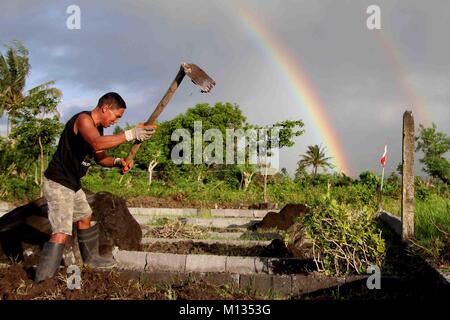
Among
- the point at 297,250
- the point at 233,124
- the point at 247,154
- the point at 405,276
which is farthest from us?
the point at 233,124

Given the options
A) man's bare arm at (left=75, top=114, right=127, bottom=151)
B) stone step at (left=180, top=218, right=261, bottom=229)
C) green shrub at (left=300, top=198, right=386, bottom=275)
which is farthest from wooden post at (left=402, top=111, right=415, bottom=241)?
stone step at (left=180, top=218, right=261, bottom=229)

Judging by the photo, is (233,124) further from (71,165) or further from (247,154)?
(71,165)

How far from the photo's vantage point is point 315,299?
437cm

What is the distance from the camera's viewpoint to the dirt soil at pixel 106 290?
4105mm

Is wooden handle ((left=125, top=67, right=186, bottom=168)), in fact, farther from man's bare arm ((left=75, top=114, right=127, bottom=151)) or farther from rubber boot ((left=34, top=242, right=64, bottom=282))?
rubber boot ((left=34, top=242, right=64, bottom=282))

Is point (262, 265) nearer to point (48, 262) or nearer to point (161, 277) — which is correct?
point (161, 277)

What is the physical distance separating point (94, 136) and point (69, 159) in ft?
1.47

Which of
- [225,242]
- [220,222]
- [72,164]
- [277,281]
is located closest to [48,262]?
[72,164]

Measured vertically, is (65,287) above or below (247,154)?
below

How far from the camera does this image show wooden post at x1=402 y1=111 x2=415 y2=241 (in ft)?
21.6

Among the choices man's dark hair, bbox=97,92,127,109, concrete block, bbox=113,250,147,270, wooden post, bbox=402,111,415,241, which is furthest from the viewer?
wooden post, bbox=402,111,415,241

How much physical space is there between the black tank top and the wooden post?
13.2 feet
